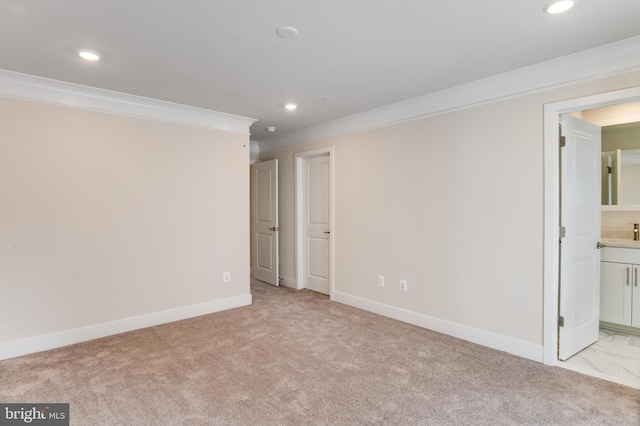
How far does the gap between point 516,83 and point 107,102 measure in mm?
3815

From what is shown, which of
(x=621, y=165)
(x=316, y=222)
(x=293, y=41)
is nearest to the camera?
(x=293, y=41)

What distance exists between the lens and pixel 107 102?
3.21 m

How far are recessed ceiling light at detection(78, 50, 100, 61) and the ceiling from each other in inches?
1.8

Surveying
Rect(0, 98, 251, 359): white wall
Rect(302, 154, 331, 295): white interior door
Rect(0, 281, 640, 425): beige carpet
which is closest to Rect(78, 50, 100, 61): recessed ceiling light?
Rect(0, 98, 251, 359): white wall

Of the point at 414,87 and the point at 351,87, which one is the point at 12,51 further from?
the point at 414,87

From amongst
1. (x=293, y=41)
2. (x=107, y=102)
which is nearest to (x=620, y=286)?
(x=293, y=41)

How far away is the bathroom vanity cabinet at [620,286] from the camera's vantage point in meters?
3.12

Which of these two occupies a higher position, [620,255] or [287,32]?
[287,32]

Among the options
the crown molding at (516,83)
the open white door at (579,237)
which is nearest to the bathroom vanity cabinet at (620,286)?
the open white door at (579,237)

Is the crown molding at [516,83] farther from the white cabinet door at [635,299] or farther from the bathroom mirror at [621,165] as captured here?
the white cabinet door at [635,299]

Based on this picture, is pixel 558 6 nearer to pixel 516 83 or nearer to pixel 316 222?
pixel 516 83

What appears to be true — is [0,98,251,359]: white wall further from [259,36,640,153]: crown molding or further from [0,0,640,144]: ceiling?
[259,36,640,153]: crown molding

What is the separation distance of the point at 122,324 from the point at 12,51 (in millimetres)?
2526

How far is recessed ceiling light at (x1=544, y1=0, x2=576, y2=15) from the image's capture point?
1789 mm
